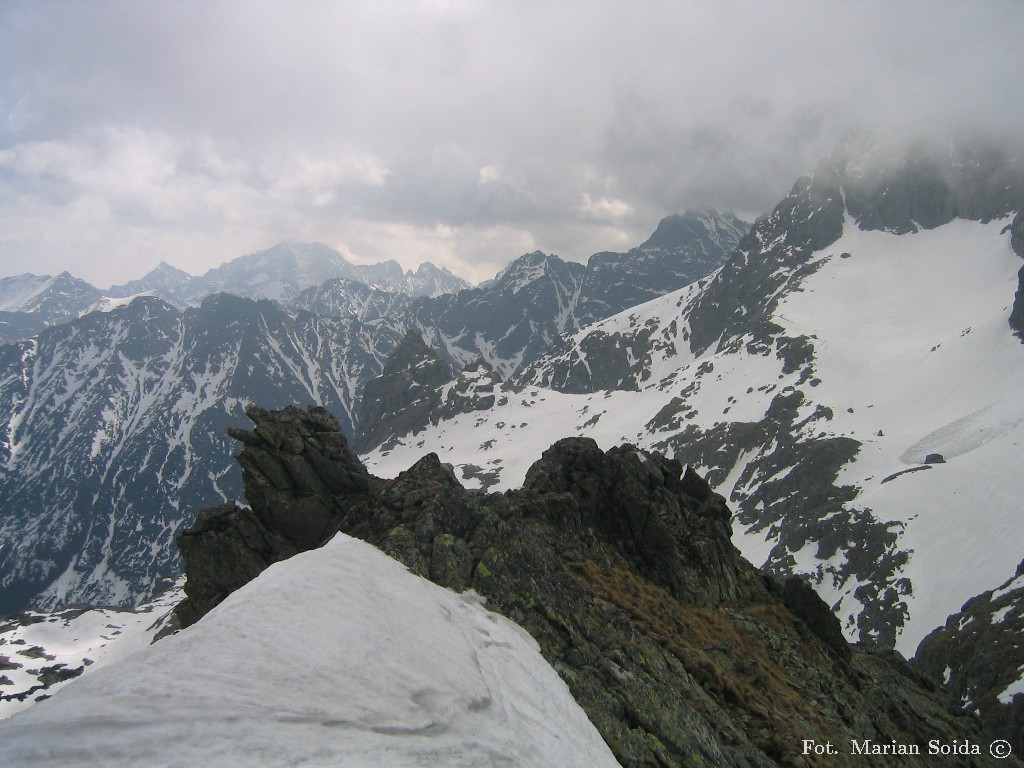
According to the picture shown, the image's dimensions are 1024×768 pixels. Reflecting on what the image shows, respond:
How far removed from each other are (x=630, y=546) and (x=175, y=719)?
78.7ft

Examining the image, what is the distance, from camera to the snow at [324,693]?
706cm

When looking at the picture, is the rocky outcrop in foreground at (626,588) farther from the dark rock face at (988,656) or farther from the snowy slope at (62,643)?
the snowy slope at (62,643)

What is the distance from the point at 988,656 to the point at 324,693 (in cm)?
5049

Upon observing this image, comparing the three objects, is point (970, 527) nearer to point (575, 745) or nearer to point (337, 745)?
point (575, 745)

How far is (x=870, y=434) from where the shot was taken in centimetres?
11056

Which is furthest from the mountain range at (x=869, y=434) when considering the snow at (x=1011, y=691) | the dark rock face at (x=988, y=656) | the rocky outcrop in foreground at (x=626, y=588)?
the rocky outcrop in foreground at (x=626, y=588)

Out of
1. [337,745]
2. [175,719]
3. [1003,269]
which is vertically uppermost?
[1003,269]

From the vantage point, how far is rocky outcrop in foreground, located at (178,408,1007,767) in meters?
16.3

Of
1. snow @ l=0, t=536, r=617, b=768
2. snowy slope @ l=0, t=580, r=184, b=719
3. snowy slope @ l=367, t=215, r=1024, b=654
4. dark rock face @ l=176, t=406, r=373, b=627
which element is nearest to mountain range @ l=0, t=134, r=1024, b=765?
dark rock face @ l=176, t=406, r=373, b=627

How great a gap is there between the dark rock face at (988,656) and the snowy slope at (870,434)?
7.87 m

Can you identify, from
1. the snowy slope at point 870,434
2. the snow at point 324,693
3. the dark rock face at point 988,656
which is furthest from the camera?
the snowy slope at point 870,434

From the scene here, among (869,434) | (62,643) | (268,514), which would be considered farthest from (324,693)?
(62,643)

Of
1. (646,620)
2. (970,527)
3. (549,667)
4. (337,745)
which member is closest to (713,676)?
(646,620)

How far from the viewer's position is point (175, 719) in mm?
7500
